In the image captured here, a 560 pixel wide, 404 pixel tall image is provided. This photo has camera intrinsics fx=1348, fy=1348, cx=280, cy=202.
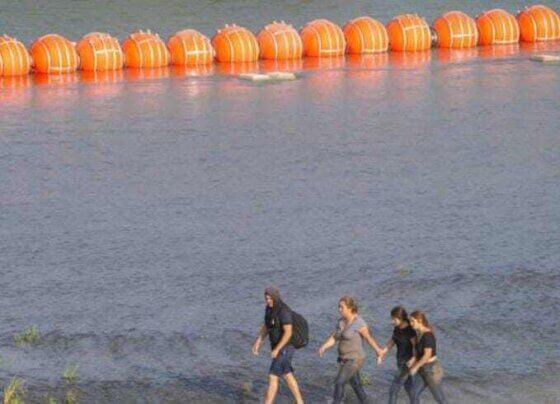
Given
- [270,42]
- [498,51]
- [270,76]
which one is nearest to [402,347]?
[270,76]

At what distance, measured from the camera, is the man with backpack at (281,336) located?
14.7 meters

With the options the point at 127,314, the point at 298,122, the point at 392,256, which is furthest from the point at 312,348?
the point at 298,122

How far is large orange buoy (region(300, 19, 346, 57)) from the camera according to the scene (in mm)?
45000

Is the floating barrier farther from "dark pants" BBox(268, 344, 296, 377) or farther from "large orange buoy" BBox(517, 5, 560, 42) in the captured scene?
"dark pants" BBox(268, 344, 296, 377)

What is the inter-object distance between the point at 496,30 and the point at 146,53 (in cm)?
1331

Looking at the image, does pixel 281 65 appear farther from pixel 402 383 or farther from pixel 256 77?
pixel 402 383

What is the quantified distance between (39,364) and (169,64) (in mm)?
27821

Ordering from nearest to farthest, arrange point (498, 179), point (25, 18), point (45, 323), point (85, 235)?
point (45, 323), point (85, 235), point (498, 179), point (25, 18)

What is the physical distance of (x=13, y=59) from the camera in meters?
41.1

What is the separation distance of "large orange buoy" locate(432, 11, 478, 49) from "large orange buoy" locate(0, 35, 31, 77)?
14.9 metres

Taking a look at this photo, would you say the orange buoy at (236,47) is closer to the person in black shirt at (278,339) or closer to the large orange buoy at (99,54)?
the large orange buoy at (99,54)

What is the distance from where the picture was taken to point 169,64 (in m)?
43.8

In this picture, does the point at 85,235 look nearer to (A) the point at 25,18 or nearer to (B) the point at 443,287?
(B) the point at 443,287

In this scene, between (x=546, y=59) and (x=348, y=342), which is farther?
(x=546, y=59)
